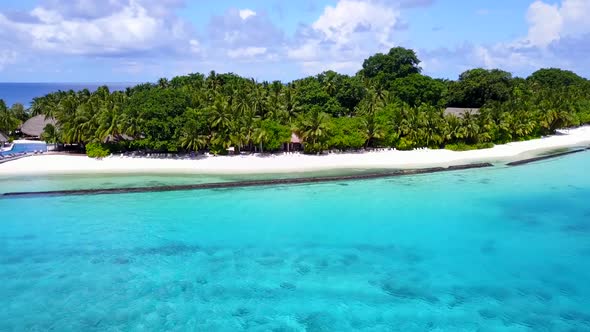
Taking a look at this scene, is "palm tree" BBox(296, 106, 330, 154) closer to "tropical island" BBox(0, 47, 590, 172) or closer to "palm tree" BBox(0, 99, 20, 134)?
"tropical island" BBox(0, 47, 590, 172)

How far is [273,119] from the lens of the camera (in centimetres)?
4319

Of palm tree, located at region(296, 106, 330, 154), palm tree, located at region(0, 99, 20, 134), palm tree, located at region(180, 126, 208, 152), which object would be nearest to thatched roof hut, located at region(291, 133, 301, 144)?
palm tree, located at region(296, 106, 330, 154)

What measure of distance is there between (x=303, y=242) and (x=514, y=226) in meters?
11.3

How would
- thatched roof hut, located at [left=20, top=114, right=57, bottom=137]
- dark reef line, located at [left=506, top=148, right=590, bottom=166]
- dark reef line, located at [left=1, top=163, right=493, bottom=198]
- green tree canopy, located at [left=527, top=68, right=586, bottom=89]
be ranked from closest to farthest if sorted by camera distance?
dark reef line, located at [left=1, top=163, right=493, bottom=198] → dark reef line, located at [left=506, top=148, right=590, bottom=166] → thatched roof hut, located at [left=20, top=114, right=57, bottom=137] → green tree canopy, located at [left=527, top=68, right=586, bottom=89]

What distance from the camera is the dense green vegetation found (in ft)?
130

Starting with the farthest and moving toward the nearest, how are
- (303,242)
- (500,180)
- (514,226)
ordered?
1. (500,180)
2. (514,226)
3. (303,242)

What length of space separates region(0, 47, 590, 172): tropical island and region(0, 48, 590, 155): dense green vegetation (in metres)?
0.09

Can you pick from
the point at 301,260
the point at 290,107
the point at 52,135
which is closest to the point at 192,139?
the point at 290,107

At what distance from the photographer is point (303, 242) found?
23188mm

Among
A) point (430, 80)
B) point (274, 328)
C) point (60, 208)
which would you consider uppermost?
point (430, 80)

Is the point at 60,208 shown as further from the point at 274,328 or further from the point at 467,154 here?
the point at 467,154

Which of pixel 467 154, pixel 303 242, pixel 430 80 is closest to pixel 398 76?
pixel 430 80

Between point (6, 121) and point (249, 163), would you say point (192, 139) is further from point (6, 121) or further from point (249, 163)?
point (6, 121)

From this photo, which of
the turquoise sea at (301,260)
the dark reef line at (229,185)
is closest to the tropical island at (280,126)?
the dark reef line at (229,185)
